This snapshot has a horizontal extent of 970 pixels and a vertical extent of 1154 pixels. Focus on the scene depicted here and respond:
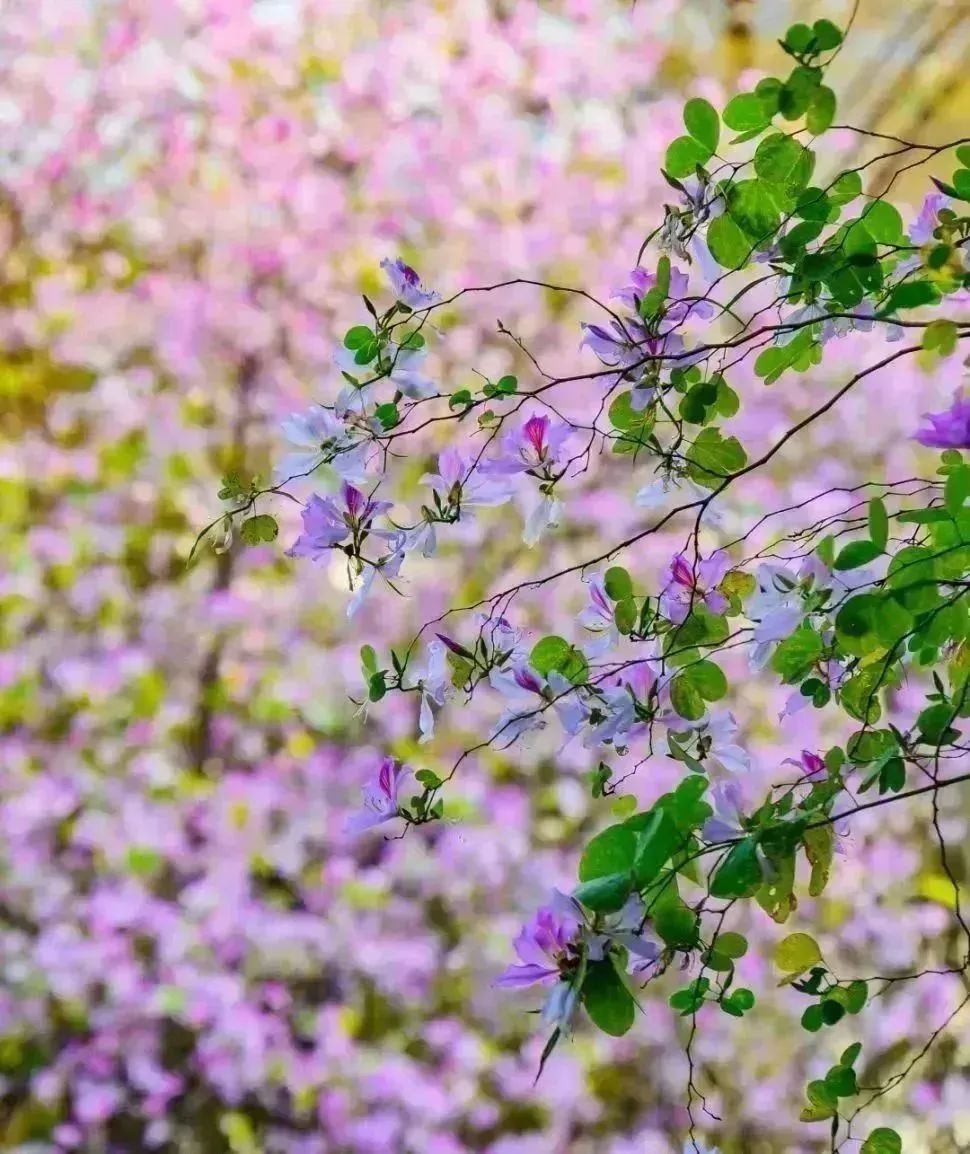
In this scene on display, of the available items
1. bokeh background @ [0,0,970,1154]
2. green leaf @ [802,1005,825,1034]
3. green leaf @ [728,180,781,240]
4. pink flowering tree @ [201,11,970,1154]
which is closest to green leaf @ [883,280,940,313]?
pink flowering tree @ [201,11,970,1154]

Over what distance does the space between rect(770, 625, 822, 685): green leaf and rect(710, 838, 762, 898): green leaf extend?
14cm

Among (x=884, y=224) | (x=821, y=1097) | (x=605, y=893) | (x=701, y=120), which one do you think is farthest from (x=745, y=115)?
(x=821, y=1097)

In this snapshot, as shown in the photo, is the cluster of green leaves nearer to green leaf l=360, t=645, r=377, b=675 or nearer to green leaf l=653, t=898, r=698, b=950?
green leaf l=360, t=645, r=377, b=675

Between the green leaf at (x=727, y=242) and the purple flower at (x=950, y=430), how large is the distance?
202 millimetres

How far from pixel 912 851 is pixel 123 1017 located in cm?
120

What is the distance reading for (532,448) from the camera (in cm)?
58

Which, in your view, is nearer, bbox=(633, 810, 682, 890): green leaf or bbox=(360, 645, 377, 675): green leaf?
bbox=(633, 810, 682, 890): green leaf

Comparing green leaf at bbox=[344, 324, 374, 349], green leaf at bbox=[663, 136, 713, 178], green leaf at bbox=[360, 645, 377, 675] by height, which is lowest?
green leaf at bbox=[360, 645, 377, 675]

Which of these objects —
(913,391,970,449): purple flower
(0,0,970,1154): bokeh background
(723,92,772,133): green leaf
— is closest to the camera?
(913,391,970,449): purple flower

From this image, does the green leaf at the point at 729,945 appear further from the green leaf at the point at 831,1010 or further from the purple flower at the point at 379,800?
the purple flower at the point at 379,800

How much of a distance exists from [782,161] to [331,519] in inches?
10.7

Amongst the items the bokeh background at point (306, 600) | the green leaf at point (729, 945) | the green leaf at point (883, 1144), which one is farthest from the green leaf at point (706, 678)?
the bokeh background at point (306, 600)

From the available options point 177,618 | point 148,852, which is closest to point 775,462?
point 177,618

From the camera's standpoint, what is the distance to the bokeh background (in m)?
1.67
